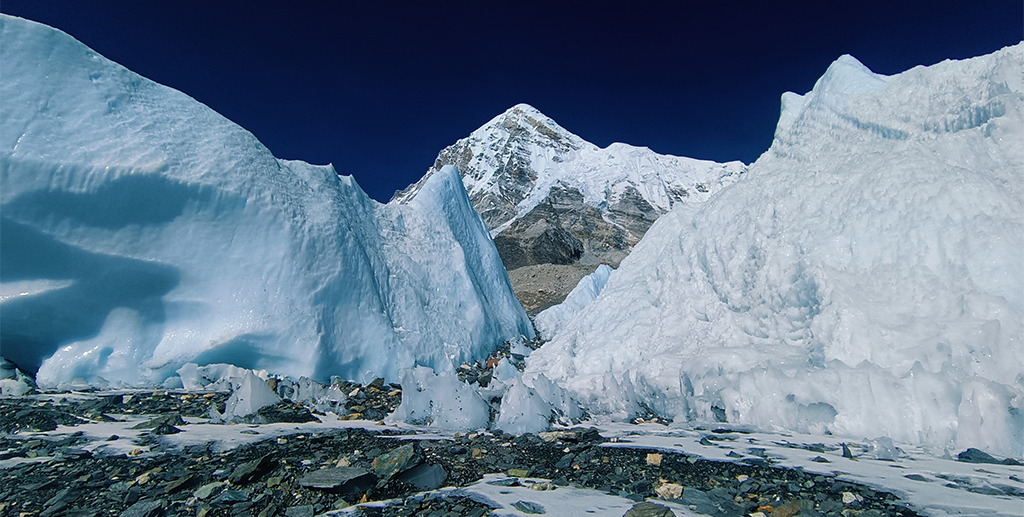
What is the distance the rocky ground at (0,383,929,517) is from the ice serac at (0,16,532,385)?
2.28 meters

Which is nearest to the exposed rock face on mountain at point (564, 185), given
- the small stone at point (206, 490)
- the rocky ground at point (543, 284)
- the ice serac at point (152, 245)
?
the rocky ground at point (543, 284)

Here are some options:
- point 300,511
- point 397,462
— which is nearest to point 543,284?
point 397,462

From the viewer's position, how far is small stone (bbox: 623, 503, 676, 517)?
217 centimetres

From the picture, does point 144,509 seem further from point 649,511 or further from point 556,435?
point 556,435

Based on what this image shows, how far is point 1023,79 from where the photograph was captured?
16.7ft

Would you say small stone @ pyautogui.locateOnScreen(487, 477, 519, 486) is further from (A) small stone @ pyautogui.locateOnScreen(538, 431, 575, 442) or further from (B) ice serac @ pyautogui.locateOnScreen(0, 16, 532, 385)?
(B) ice serac @ pyautogui.locateOnScreen(0, 16, 532, 385)

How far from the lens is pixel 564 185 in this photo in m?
93.0

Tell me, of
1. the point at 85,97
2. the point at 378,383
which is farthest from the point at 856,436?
the point at 85,97

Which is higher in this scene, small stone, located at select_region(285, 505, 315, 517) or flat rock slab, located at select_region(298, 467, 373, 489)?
flat rock slab, located at select_region(298, 467, 373, 489)

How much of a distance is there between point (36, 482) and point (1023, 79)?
32.0 feet

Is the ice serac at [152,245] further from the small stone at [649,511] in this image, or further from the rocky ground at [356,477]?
the small stone at [649,511]

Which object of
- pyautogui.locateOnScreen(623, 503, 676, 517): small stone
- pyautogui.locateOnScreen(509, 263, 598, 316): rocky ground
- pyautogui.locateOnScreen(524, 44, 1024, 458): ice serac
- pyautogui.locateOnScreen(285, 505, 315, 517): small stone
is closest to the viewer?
pyautogui.locateOnScreen(623, 503, 676, 517): small stone

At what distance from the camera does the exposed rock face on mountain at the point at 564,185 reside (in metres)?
48.8

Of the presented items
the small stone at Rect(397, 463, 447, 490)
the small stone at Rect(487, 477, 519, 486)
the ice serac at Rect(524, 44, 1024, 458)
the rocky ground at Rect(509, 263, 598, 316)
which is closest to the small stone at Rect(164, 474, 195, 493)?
the small stone at Rect(397, 463, 447, 490)
